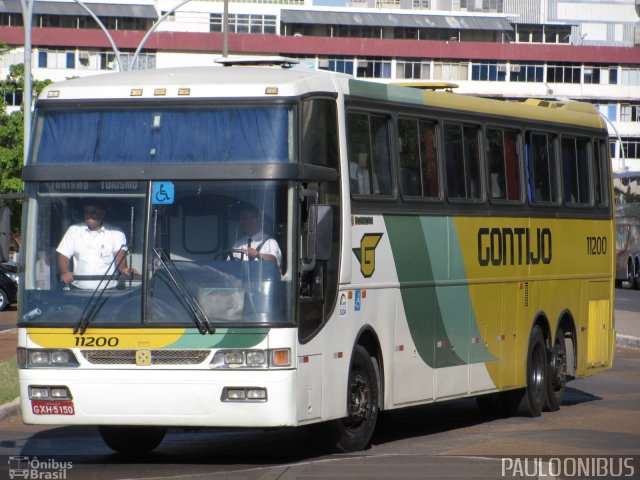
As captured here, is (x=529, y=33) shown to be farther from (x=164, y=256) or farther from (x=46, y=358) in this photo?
(x=46, y=358)

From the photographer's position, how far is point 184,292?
36.6 ft

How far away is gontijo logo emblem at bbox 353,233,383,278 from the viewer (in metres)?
12.5

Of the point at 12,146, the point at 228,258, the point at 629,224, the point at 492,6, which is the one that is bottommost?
the point at 228,258

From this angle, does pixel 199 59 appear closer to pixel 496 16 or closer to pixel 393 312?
pixel 496 16

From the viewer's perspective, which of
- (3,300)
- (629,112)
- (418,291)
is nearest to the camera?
(418,291)

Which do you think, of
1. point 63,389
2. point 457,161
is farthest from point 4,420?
point 457,161

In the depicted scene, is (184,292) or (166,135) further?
(166,135)

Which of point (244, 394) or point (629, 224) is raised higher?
point (629, 224)

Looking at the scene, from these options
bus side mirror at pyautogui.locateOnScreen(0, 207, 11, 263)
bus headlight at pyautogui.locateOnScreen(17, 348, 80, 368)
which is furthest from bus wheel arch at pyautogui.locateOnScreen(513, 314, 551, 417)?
bus side mirror at pyautogui.locateOnScreen(0, 207, 11, 263)

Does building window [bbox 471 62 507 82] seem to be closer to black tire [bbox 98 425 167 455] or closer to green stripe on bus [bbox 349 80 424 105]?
green stripe on bus [bbox 349 80 424 105]

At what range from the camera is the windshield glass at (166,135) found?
37.4 feet

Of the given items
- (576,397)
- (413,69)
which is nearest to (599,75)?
(413,69)

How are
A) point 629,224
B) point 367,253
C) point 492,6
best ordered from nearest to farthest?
point 367,253 < point 629,224 < point 492,6

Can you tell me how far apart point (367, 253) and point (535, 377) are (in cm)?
471
